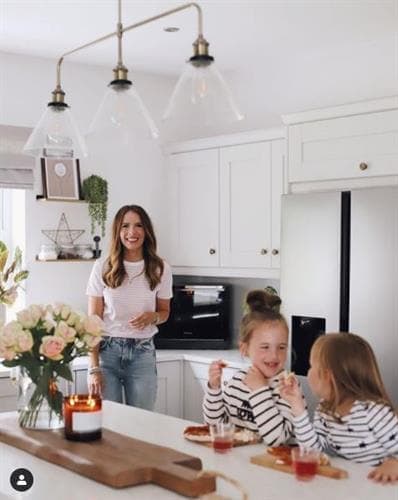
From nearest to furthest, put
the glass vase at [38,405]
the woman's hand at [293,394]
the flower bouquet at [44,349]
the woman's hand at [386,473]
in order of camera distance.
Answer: the woman's hand at [386,473]
the woman's hand at [293,394]
the flower bouquet at [44,349]
the glass vase at [38,405]

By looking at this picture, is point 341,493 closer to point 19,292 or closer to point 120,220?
point 120,220

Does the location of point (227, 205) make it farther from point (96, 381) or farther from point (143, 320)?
point (96, 381)

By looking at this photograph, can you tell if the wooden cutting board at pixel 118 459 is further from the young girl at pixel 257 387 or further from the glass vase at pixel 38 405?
the young girl at pixel 257 387

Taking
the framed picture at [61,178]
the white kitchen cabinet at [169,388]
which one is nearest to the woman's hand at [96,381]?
the white kitchen cabinet at [169,388]

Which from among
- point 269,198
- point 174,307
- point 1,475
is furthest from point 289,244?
point 1,475

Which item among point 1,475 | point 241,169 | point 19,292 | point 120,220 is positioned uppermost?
point 241,169

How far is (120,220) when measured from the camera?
4.02m

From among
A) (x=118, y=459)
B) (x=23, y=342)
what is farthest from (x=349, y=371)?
(x=23, y=342)

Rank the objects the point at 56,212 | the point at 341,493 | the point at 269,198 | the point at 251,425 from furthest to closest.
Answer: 1. the point at 56,212
2. the point at 269,198
3. the point at 251,425
4. the point at 341,493

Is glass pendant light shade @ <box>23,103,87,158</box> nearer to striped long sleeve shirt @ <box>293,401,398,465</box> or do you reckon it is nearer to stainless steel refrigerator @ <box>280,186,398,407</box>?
striped long sleeve shirt @ <box>293,401,398,465</box>

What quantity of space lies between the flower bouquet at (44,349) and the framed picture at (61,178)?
2285mm

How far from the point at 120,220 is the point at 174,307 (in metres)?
1.11

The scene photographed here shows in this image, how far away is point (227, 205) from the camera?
192 inches

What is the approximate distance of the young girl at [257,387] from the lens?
251 centimetres
